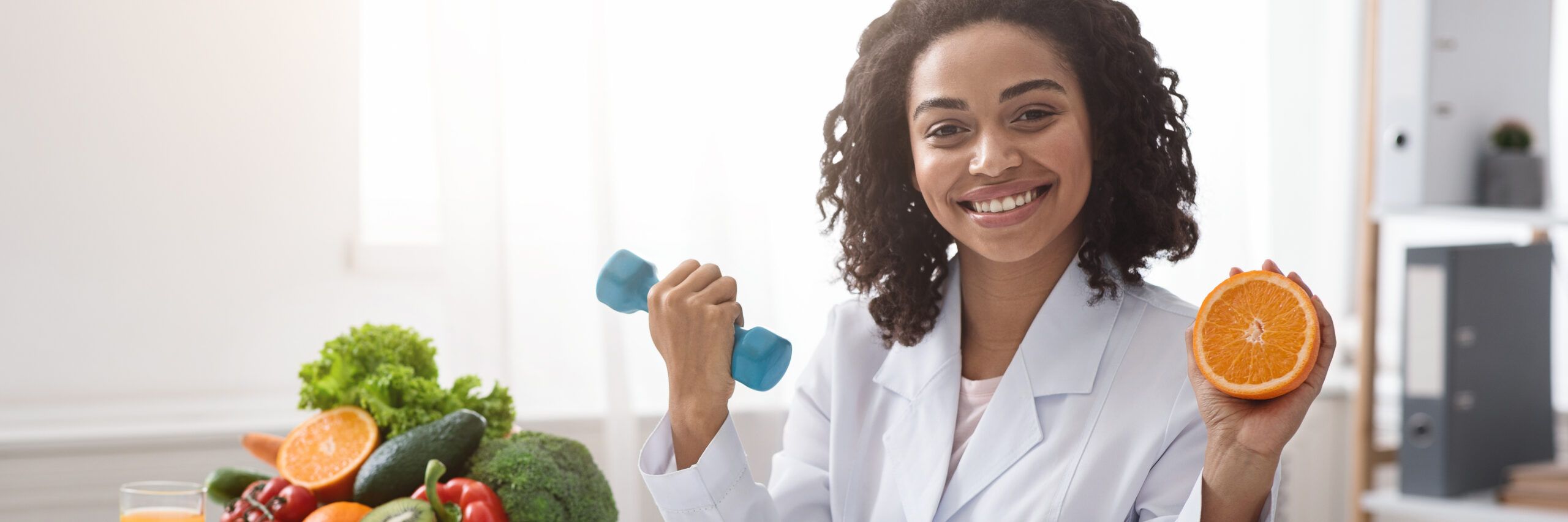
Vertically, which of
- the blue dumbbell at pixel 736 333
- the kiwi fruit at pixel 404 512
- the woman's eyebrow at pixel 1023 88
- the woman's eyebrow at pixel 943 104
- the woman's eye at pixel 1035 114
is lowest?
the kiwi fruit at pixel 404 512

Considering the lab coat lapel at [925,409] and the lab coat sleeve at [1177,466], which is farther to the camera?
the lab coat lapel at [925,409]

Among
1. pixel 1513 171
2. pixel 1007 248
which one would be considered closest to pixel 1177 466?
pixel 1007 248

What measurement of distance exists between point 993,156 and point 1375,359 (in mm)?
1428

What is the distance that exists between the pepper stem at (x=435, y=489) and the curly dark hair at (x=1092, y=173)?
54cm

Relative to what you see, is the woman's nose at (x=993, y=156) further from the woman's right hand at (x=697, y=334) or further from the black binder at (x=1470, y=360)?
the black binder at (x=1470, y=360)

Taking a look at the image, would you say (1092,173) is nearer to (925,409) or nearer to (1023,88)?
(1023,88)

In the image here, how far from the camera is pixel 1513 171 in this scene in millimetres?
1956

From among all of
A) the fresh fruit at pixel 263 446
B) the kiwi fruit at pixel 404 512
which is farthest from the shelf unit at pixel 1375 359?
the fresh fruit at pixel 263 446

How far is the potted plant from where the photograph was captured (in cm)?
194

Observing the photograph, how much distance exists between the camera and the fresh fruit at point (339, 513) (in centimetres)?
121

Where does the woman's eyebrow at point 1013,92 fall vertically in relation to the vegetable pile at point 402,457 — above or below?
above

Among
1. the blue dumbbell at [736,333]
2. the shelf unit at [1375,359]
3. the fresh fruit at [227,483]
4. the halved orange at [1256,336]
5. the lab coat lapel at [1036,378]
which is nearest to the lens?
the halved orange at [1256,336]

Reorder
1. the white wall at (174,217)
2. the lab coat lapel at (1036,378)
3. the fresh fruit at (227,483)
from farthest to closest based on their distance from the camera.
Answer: the white wall at (174,217)
the fresh fruit at (227,483)
the lab coat lapel at (1036,378)

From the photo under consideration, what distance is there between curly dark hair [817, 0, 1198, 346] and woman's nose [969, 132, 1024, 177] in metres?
0.12
